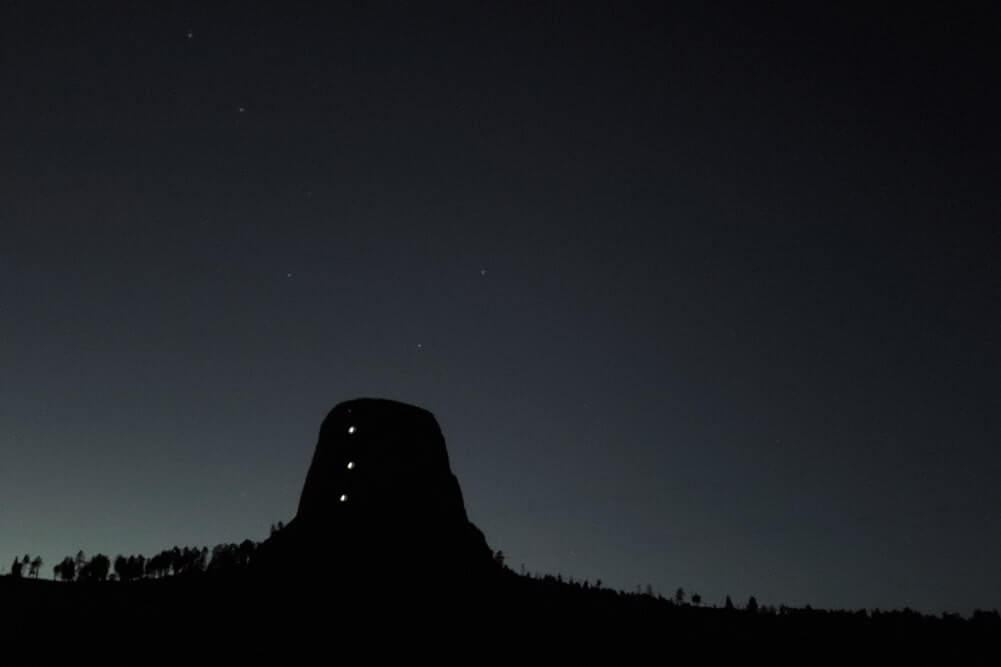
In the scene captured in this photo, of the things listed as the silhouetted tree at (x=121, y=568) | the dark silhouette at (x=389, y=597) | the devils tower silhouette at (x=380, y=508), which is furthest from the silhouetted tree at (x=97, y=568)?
the devils tower silhouette at (x=380, y=508)

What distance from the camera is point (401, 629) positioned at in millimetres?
44781

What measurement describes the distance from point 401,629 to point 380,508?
467 inches

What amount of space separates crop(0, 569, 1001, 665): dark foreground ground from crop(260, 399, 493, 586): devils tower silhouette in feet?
4.69

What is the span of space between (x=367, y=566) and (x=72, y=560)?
133m

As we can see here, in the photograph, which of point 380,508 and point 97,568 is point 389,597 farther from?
point 97,568

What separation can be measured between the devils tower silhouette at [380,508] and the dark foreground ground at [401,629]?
1.43m

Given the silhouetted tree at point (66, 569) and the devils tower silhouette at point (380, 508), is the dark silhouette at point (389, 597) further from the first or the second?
the silhouetted tree at point (66, 569)

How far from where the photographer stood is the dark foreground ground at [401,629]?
137 feet

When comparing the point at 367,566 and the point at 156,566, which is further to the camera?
the point at 156,566

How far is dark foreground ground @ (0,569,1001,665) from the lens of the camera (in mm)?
41625

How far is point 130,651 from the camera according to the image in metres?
40.3

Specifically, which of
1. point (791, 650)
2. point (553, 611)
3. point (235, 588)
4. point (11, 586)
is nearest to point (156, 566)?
point (11, 586)

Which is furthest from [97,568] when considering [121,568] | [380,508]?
[380,508]

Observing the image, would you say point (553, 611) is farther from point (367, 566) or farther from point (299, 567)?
point (299, 567)
